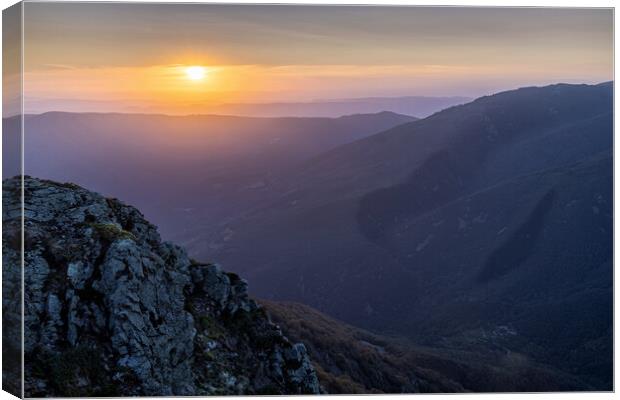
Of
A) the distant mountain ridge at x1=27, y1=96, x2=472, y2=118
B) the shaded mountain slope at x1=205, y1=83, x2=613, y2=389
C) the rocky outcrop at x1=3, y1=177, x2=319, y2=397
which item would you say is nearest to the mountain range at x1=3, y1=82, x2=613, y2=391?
the shaded mountain slope at x1=205, y1=83, x2=613, y2=389

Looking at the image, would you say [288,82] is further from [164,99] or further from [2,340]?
[2,340]

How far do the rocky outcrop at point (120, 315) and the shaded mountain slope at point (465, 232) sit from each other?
71.4ft

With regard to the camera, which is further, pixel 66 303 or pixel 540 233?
pixel 540 233

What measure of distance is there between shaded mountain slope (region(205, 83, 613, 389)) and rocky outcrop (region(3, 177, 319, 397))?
2176 cm

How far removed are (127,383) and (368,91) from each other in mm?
14796

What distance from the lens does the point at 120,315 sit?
14078mm

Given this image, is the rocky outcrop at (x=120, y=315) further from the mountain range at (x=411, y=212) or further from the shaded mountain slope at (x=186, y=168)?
the shaded mountain slope at (x=186, y=168)

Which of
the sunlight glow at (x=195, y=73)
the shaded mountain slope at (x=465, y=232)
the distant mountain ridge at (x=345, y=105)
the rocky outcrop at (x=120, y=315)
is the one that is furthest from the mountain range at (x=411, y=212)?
the rocky outcrop at (x=120, y=315)

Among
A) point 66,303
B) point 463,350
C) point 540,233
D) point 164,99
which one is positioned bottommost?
point 463,350

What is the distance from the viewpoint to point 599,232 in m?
63.6

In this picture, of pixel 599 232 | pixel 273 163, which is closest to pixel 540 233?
pixel 599 232

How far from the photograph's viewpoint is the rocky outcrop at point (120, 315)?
13.9 metres

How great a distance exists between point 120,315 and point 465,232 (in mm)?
60632

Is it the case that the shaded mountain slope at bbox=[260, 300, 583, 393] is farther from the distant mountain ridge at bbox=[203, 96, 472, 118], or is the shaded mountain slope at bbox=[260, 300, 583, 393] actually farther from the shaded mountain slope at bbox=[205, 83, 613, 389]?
the distant mountain ridge at bbox=[203, 96, 472, 118]
